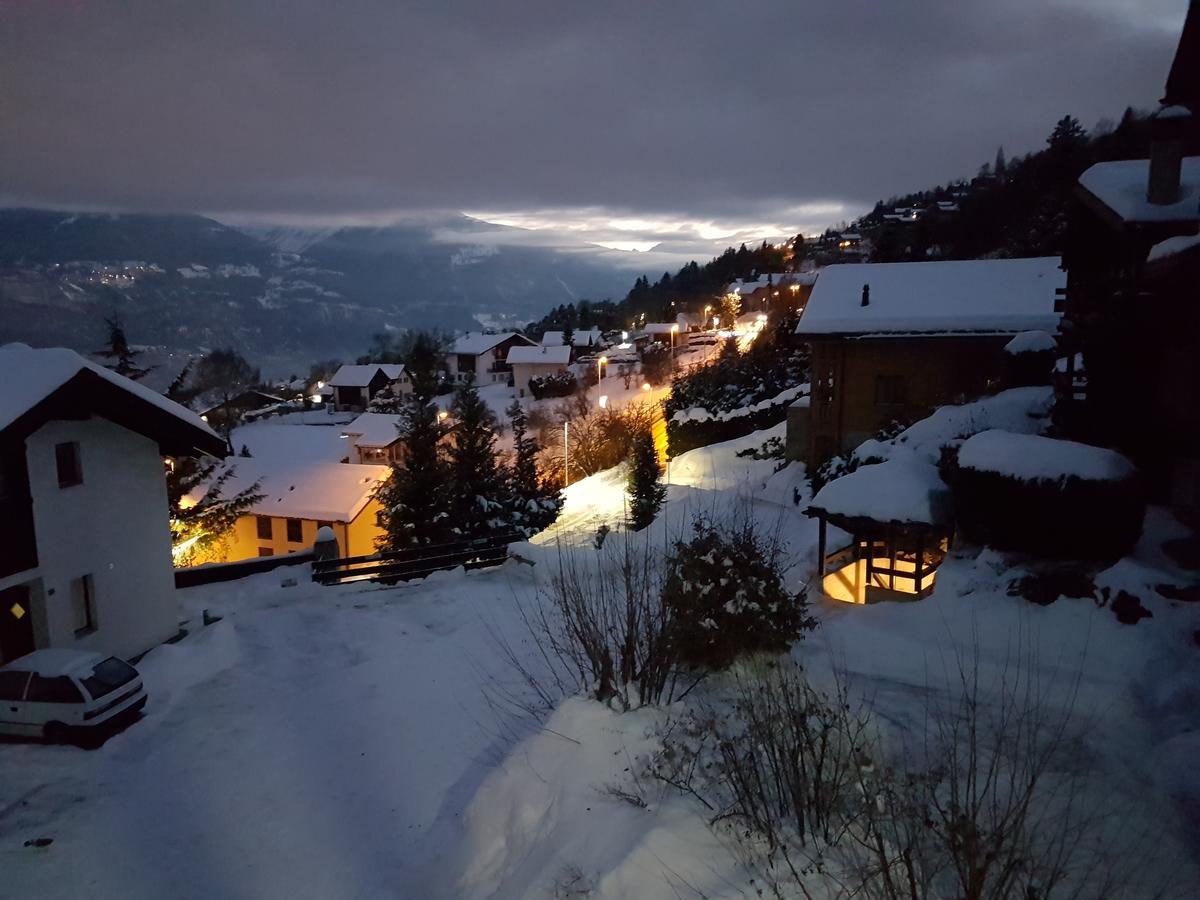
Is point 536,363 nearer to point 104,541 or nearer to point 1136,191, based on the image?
point 104,541

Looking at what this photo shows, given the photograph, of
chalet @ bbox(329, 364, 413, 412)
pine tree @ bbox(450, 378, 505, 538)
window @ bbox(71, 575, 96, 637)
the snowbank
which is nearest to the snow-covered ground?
window @ bbox(71, 575, 96, 637)

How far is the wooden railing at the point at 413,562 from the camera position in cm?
1645

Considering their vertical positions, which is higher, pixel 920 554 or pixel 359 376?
pixel 920 554

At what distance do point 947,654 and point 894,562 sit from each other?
392cm

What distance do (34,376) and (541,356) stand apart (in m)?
64.4

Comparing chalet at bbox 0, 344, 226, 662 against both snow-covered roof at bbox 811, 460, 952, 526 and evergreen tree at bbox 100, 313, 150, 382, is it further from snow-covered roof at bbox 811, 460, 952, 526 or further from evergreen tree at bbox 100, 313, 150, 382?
evergreen tree at bbox 100, 313, 150, 382

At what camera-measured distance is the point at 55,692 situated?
30.2 feet

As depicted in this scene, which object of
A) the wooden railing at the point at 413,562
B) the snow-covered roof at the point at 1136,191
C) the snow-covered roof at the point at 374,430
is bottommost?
the snow-covered roof at the point at 374,430

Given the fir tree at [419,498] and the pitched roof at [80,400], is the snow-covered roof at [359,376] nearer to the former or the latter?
the fir tree at [419,498]

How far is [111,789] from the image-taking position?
8344mm

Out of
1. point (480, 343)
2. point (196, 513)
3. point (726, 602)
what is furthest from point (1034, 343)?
point (480, 343)

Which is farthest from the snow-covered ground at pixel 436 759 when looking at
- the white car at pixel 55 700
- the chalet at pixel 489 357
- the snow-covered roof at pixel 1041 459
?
the chalet at pixel 489 357

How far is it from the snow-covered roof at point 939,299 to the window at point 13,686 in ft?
66.3

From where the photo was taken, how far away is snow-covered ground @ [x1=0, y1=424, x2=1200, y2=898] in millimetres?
6199
